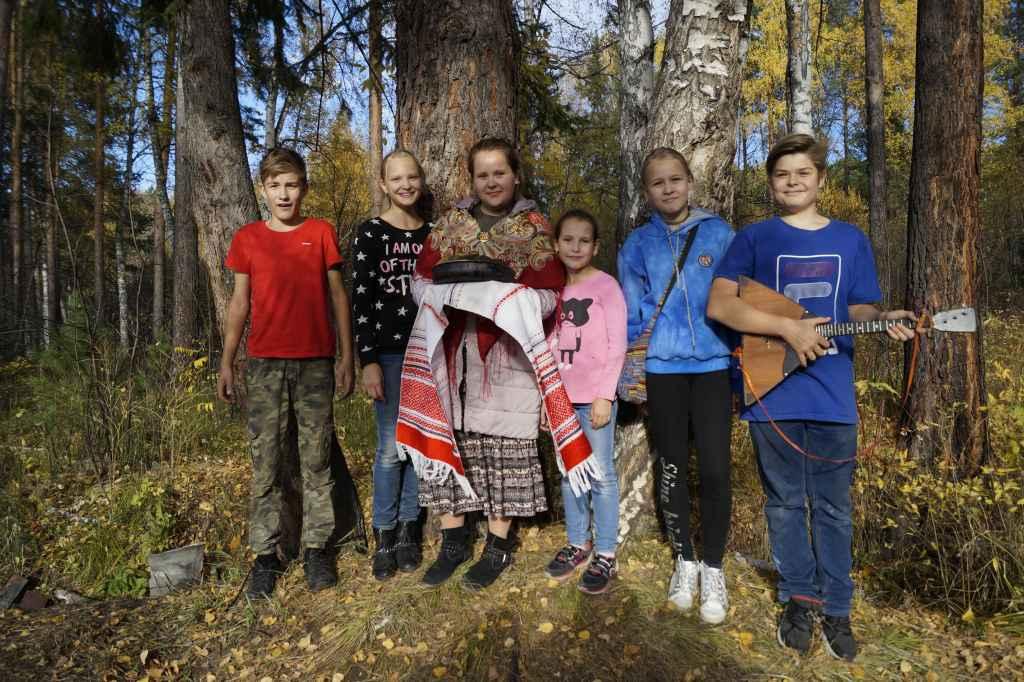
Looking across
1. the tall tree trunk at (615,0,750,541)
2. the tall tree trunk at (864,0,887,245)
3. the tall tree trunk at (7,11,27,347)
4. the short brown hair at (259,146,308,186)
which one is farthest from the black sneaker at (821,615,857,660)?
the tall tree trunk at (7,11,27,347)

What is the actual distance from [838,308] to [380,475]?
2.34 metres

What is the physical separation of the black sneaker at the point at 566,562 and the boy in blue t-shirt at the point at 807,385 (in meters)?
0.93

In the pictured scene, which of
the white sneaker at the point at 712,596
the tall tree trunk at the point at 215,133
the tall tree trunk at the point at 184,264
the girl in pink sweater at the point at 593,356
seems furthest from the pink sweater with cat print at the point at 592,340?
the tall tree trunk at the point at 184,264

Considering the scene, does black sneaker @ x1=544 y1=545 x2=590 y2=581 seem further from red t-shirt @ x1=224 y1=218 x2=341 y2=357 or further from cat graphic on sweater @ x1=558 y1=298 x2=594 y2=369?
red t-shirt @ x1=224 y1=218 x2=341 y2=357

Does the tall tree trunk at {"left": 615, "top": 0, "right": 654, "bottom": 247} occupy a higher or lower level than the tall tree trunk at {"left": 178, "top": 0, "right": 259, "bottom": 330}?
higher

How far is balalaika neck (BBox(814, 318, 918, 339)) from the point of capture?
80.9 inches

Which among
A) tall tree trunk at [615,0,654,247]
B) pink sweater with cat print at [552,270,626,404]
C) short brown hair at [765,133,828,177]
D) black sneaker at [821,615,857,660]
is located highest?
tall tree trunk at [615,0,654,247]

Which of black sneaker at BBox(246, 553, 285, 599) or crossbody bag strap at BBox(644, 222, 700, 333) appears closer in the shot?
crossbody bag strap at BBox(644, 222, 700, 333)

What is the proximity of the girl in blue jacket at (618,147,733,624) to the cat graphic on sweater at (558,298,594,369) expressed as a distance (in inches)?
8.8

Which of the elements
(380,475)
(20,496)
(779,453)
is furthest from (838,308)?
(20,496)

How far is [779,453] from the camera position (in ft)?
7.91

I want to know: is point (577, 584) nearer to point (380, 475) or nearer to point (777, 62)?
point (380, 475)

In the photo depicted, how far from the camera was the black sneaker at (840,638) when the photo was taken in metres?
2.40

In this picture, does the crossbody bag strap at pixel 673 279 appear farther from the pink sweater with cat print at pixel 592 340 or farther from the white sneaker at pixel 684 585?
the white sneaker at pixel 684 585
